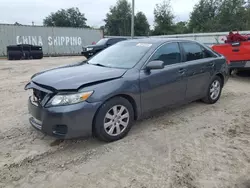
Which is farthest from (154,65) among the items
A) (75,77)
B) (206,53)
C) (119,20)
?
(119,20)

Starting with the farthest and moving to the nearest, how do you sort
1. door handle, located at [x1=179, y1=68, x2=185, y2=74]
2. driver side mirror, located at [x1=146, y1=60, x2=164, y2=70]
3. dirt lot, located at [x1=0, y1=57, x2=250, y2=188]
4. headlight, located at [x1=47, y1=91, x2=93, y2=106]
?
1. door handle, located at [x1=179, y1=68, x2=185, y2=74]
2. driver side mirror, located at [x1=146, y1=60, x2=164, y2=70]
3. headlight, located at [x1=47, y1=91, x2=93, y2=106]
4. dirt lot, located at [x1=0, y1=57, x2=250, y2=188]

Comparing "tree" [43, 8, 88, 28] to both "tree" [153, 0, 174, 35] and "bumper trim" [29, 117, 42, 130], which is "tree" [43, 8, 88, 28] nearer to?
"tree" [153, 0, 174, 35]

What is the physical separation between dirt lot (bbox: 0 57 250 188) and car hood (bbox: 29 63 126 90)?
89cm

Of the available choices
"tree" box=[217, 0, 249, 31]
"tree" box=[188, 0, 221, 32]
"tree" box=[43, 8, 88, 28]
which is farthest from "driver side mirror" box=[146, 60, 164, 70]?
"tree" box=[43, 8, 88, 28]

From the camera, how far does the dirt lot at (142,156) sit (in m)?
2.67

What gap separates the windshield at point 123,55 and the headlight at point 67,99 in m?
1.04

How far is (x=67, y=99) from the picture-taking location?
311 centimetres

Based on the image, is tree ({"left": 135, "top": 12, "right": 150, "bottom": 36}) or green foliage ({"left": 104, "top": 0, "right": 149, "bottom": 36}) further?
green foliage ({"left": 104, "top": 0, "right": 149, "bottom": 36})

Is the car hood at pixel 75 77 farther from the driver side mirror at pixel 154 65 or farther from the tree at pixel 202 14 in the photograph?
the tree at pixel 202 14

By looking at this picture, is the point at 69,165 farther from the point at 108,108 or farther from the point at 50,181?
the point at 108,108

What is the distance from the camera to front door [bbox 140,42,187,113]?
151 inches

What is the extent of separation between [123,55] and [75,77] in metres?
1.16

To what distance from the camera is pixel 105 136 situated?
341cm

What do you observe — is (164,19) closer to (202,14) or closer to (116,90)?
(202,14)
